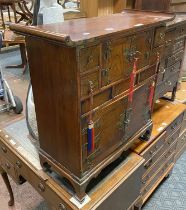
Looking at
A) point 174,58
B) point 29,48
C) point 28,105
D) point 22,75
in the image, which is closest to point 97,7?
point 174,58

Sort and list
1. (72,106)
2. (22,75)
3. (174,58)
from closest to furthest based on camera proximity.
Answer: (72,106) < (174,58) < (22,75)

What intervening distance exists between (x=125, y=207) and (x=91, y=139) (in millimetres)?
556

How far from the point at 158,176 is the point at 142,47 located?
1069 millimetres

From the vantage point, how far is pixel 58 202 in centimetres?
101

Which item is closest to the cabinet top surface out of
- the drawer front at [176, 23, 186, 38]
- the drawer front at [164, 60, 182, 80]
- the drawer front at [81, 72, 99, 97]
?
the drawer front at [81, 72, 99, 97]

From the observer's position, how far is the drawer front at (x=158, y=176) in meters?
1.54

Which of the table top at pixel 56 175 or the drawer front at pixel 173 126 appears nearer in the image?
the table top at pixel 56 175

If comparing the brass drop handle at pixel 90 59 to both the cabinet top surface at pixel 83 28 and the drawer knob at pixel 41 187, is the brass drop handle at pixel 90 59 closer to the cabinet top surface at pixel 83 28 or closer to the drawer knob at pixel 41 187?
the cabinet top surface at pixel 83 28

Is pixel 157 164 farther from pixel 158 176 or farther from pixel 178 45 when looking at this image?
pixel 178 45

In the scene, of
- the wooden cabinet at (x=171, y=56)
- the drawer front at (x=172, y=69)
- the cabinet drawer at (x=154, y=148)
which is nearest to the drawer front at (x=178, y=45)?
the wooden cabinet at (x=171, y=56)

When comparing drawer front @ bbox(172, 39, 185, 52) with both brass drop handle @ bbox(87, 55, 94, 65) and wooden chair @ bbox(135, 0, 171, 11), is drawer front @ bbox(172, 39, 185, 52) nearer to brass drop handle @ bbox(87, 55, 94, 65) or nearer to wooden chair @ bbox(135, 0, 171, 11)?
wooden chair @ bbox(135, 0, 171, 11)

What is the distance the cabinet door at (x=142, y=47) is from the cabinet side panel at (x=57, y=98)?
1.03 feet

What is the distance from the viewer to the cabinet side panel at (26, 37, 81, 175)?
2.43 ft

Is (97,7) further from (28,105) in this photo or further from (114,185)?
(114,185)
